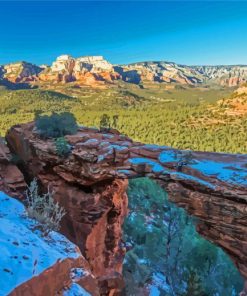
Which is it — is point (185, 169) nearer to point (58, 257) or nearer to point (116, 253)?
point (116, 253)

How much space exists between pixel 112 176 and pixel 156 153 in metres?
2.05

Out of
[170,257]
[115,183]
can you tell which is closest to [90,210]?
[115,183]

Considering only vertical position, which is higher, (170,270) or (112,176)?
(112,176)

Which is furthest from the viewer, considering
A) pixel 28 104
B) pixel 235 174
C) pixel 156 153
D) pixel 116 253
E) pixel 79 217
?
pixel 28 104

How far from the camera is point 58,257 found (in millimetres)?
4777

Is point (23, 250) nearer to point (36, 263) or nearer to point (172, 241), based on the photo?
point (36, 263)

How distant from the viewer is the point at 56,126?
16094 mm

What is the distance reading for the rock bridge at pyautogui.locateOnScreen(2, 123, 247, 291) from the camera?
1102 centimetres

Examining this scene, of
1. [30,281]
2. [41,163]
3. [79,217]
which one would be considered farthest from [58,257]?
[41,163]

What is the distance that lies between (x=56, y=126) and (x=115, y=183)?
3.90 meters

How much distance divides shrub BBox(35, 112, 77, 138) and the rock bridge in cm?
47

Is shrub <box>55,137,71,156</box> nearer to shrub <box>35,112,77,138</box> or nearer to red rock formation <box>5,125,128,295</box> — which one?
red rock formation <box>5,125,128,295</box>

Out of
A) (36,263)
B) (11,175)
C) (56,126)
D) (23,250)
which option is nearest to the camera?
(36,263)

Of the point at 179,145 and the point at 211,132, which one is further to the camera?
the point at 211,132
